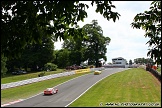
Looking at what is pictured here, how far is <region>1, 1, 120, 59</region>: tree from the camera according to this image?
593cm

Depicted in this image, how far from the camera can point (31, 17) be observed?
20.9ft

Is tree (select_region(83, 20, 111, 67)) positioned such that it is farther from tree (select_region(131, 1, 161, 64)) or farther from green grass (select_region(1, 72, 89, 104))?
tree (select_region(131, 1, 161, 64))

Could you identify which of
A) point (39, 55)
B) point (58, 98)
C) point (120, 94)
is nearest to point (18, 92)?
point (58, 98)

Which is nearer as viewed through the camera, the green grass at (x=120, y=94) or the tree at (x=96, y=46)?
the green grass at (x=120, y=94)

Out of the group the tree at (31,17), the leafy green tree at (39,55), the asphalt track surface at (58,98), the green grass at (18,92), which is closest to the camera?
the tree at (31,17)

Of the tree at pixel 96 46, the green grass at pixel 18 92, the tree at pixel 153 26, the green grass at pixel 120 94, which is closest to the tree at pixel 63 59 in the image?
the tree at pixel 96 46

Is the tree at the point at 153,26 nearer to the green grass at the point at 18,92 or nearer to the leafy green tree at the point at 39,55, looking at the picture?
the green grass at the point at 18,92

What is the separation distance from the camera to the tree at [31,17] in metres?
5.93

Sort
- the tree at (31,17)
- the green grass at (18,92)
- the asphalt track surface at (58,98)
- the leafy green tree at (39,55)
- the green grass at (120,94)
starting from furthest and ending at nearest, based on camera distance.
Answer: the leafy green tree at (39,55) → the green grass at (18,92) → the green grass at (120,94) → the asphalt track surface at (58,98) → the tree at (31,17)

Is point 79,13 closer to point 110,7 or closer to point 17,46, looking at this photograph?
point 110,7

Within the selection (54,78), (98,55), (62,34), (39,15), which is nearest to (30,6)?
(39,15)

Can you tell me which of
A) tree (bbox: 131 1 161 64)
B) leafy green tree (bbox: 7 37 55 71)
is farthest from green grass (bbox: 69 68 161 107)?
leafy green tree (bbox: 7 37 55 71)

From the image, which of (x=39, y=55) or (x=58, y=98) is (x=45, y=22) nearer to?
(x=58, y=98)

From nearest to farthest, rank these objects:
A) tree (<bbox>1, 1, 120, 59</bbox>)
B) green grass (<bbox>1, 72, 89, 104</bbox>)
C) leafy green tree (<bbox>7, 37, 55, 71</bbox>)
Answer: tree (<bbox>1, 1, 120, 59</bbox>) < green grass (<bbox>1, 72, 89, 104</bbox>) < leafy green tree (<bbox>7, 37, 55, 71</bbox>)
